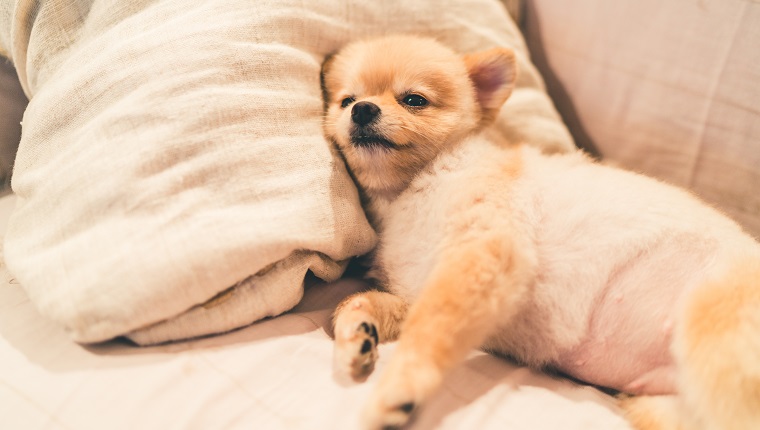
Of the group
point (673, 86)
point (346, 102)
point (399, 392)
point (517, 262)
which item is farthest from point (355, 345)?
point (673, 86)

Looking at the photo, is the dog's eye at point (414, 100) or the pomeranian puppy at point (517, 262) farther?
the dog's eye at point (414, 100)

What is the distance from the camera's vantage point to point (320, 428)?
1009 millimetres

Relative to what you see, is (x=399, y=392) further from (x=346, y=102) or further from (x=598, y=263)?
(x=346, y=102)

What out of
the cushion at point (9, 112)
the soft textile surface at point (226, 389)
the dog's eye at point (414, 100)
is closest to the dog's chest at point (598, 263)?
the soft textile surface at point (226, 389)

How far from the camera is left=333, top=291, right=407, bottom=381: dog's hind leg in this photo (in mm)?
1167

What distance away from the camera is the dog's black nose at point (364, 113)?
1.47 metres

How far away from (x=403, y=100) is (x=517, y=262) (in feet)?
2.20

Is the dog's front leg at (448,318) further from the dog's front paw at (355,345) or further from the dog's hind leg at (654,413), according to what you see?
the dog's hind leg at (654,413)

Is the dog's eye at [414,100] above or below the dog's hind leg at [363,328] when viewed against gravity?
above

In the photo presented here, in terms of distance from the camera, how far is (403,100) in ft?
5.32

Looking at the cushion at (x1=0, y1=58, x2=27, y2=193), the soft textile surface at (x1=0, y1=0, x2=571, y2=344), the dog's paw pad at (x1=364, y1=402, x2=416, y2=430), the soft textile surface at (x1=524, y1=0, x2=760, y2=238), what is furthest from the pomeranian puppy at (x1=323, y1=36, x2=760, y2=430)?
the cushion at (x1=0, y1=58, x2=27, y2=193)

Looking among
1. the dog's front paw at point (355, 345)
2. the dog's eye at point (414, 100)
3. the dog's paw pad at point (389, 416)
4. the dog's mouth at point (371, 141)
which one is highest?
the dog's eye at point (414, 100)

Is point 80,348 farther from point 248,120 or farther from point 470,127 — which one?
point 470,127

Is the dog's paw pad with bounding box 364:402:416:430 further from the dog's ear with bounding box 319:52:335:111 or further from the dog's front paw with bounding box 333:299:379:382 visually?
the dog's ear with bounding box 319:52:335:111
